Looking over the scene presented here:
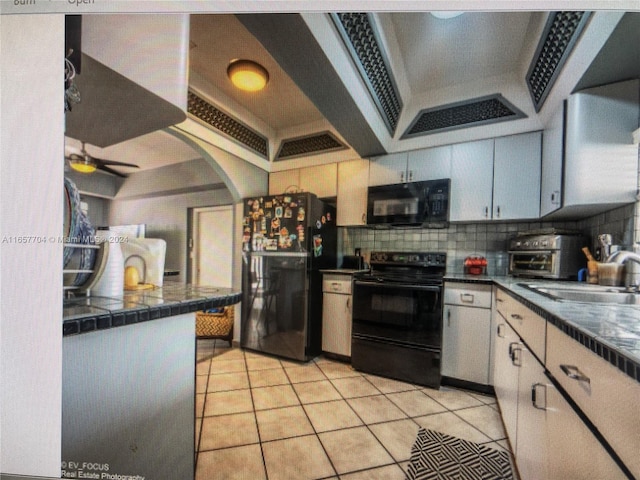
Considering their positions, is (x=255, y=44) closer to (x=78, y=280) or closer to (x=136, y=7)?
(x=136, y=7)

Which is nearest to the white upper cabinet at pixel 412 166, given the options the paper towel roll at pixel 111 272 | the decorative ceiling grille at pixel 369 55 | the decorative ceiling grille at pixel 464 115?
the decorative ceiling grille at pixel 464 115

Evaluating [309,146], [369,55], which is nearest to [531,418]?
[369,55]

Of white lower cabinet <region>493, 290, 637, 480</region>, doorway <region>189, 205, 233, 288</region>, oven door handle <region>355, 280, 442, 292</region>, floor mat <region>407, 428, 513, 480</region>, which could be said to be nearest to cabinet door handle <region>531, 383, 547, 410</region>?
white lower cabinet <region>493, 290, 637, 480</region>

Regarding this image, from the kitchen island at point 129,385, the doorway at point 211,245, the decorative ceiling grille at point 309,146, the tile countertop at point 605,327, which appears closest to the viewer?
the tile countertop at point 605,327

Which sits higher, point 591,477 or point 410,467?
point 591,477

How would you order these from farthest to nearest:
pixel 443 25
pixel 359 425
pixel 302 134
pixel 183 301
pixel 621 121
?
pixel 302 134
pixel 359 425
pixel 621 121
pixel 443 25
pixel 183 301

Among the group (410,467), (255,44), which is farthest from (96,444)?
(255,44)

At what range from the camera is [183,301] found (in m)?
0.56

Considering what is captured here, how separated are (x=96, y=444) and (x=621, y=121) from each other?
6.88ft

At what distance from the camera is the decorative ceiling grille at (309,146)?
223 cm

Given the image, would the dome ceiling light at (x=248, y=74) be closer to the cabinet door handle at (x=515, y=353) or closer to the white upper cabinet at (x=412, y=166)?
the white upper cabinet at (x=412, y=166)

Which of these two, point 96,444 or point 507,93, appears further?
point 507,93

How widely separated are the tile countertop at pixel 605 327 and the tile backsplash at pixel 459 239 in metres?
1.17

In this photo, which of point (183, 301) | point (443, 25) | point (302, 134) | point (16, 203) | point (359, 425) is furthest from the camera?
point (302, 134)
